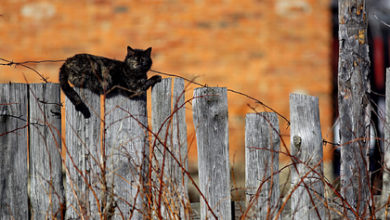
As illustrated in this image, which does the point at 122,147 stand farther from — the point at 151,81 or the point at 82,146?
the point at 151,81

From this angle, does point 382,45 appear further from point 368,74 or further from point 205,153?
point 205,153

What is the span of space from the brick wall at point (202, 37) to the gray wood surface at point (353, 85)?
2635 mm

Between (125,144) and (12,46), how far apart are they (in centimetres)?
370

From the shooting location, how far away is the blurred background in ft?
18.0

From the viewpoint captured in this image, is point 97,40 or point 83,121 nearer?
point 83,121

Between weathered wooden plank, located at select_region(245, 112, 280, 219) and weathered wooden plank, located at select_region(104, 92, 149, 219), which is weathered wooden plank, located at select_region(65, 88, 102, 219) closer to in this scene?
weathered wooden plank, located at select_region(104, 92, 149, 219)

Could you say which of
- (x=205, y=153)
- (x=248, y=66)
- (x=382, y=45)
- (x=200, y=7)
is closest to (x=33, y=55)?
(x=200, y=7)

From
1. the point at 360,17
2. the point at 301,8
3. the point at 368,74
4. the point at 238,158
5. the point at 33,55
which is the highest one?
the point at 301,8

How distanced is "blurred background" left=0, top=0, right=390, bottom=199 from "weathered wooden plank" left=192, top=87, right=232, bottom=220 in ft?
9.35

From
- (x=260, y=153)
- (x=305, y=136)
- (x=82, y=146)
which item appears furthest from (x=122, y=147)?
(x=305, y=136)

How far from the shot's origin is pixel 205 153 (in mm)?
2611

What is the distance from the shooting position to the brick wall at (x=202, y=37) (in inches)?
216

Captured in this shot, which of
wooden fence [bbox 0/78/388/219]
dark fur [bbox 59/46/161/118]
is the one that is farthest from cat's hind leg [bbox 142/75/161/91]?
wooden fence [bbox 0/78/388/219]

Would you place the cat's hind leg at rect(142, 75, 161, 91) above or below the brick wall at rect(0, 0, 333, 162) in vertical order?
below
